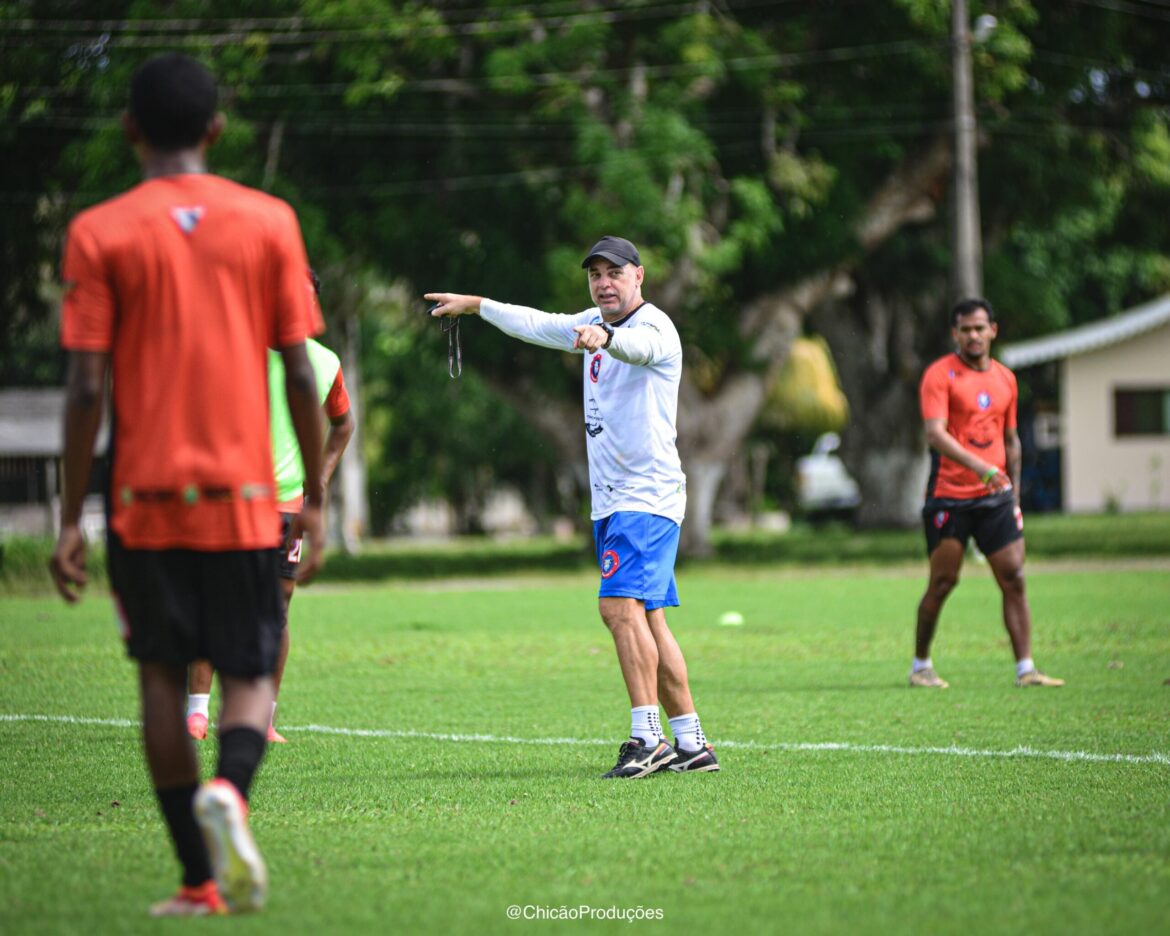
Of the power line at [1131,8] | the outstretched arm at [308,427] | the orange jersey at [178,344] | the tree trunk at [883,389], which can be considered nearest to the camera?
the orange jersey at [178,344]

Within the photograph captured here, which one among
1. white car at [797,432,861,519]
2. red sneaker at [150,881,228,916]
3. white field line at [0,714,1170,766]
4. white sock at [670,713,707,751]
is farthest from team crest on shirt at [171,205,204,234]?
white car at [797,432,861,519]

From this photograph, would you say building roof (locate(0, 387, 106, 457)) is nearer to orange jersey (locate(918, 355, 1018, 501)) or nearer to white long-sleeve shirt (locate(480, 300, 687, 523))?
orange jersey (locate(918, 355, 1018, 501))

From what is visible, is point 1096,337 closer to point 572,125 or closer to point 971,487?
point 572,125

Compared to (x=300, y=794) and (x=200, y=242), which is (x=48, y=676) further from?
(x=200, y=242)

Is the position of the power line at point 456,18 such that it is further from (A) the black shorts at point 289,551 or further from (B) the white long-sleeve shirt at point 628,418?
(B) the white long-sleeve shirt at point 628,418

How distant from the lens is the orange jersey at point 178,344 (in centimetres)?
478

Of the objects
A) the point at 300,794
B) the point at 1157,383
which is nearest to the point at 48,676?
the point at 300,794

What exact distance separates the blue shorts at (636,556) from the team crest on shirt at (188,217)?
330 cm

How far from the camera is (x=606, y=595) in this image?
7.84 m

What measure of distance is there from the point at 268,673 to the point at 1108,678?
26.5 feet

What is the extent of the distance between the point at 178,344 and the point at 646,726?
364cm

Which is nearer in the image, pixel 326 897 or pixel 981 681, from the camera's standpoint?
pixel 326 897

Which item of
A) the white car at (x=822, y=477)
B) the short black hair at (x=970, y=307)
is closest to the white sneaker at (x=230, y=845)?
the short black hair at (x=970, y=307)

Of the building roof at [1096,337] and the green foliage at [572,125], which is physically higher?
the green foliage at [572,125]
